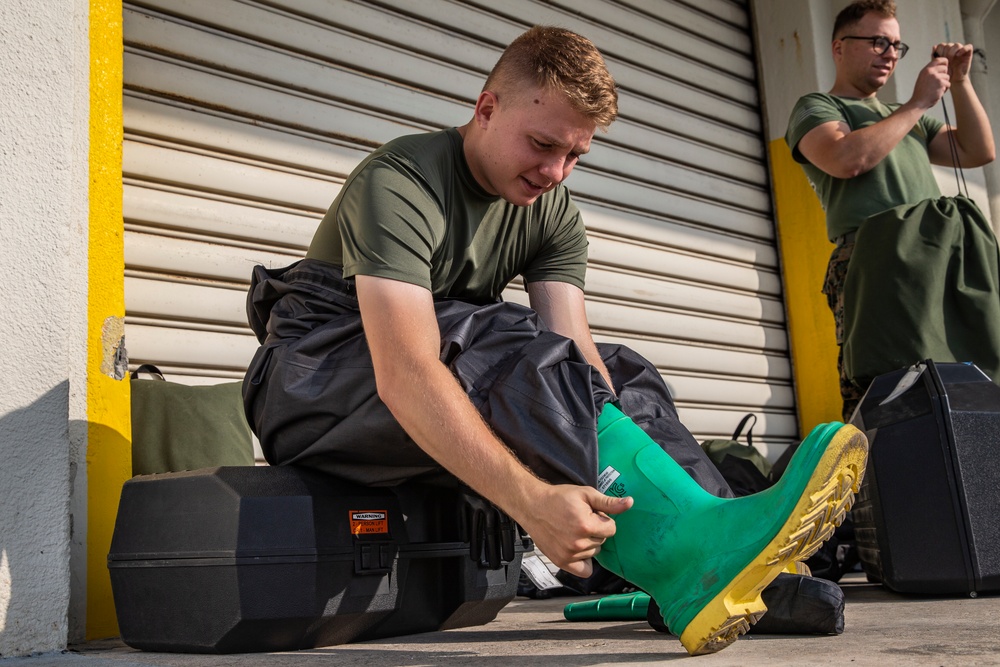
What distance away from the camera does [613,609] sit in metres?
2.14

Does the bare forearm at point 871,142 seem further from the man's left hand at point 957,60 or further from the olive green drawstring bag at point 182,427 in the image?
the olive green drawstring bag at point 182,427

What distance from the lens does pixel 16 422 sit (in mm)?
1834

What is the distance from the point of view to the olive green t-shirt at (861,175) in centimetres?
304

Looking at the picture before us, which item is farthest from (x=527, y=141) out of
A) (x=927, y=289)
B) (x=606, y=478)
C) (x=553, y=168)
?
(x=927, y=289)

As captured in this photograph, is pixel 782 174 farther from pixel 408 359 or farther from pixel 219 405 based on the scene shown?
pixel 408 359

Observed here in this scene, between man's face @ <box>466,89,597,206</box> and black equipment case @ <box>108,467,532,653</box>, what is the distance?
0.62 metres

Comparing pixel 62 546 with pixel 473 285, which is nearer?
pixel 62 546

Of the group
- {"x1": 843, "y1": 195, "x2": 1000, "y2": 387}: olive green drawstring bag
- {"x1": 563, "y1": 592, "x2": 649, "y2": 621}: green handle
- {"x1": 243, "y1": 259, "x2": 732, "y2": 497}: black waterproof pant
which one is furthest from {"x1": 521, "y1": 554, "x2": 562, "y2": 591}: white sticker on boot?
{"x1": 243, "y1": 259, "x2": 732, "y2": 497}: black waterproof pant

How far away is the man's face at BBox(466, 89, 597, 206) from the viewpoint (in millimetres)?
1822

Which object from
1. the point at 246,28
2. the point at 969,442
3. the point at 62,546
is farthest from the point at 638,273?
the point at 62,546

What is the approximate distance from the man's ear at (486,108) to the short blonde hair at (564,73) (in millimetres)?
18

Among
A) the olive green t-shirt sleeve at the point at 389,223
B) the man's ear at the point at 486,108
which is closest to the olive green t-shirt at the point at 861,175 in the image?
the man's ear at the point at 486,108

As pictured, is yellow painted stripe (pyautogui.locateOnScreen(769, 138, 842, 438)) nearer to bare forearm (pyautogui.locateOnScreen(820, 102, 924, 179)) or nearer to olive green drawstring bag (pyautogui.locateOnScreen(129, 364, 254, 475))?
bare forearm (pyautogui.locateOnScreen(820, 102, 924, 179))

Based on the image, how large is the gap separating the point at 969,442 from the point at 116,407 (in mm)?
1941
